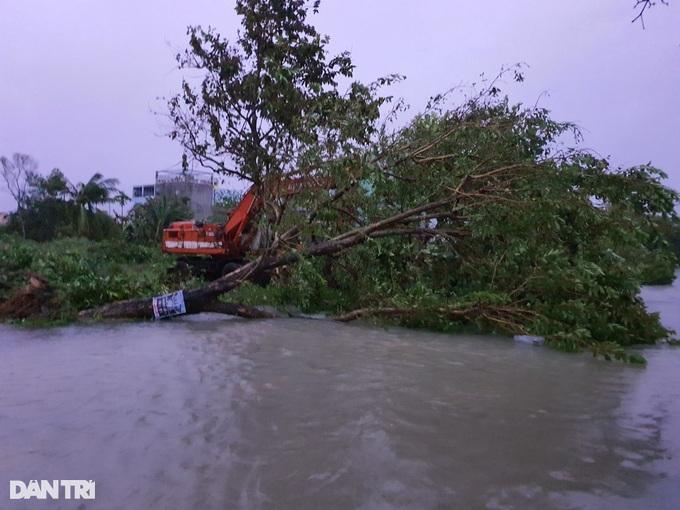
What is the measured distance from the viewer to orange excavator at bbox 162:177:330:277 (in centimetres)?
1384

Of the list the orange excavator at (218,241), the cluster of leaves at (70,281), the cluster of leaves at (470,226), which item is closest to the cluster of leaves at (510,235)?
Answer: the cluster of leaves at (470,226)

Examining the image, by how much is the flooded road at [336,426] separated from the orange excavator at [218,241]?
696 centimetres

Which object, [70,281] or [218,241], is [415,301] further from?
[218,241]

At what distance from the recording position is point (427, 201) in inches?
361

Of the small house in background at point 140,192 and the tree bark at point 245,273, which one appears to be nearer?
the tree bark at point 245,273

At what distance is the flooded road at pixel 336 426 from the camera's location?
318 centimetres

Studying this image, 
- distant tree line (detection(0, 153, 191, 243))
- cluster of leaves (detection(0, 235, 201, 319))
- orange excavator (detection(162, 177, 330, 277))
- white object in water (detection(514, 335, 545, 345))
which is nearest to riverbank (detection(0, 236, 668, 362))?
cluster of leaves (detection(0, 235, 201, 319))

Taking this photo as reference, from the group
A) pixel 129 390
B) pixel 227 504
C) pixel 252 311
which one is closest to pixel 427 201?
pixel 252 311

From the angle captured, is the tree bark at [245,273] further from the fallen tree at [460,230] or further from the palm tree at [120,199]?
the palm tree at [120,199]

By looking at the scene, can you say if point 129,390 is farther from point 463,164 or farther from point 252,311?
point 463,164

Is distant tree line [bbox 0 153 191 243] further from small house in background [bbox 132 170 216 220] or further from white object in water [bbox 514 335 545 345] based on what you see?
white object in water [bbox 514 335 545 345]

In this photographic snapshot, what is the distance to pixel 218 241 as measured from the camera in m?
14.3

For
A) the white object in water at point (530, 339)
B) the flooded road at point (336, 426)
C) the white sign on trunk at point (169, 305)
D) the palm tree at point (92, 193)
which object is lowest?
the flooded road at point (336, 426)

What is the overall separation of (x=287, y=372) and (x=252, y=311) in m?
3.61
